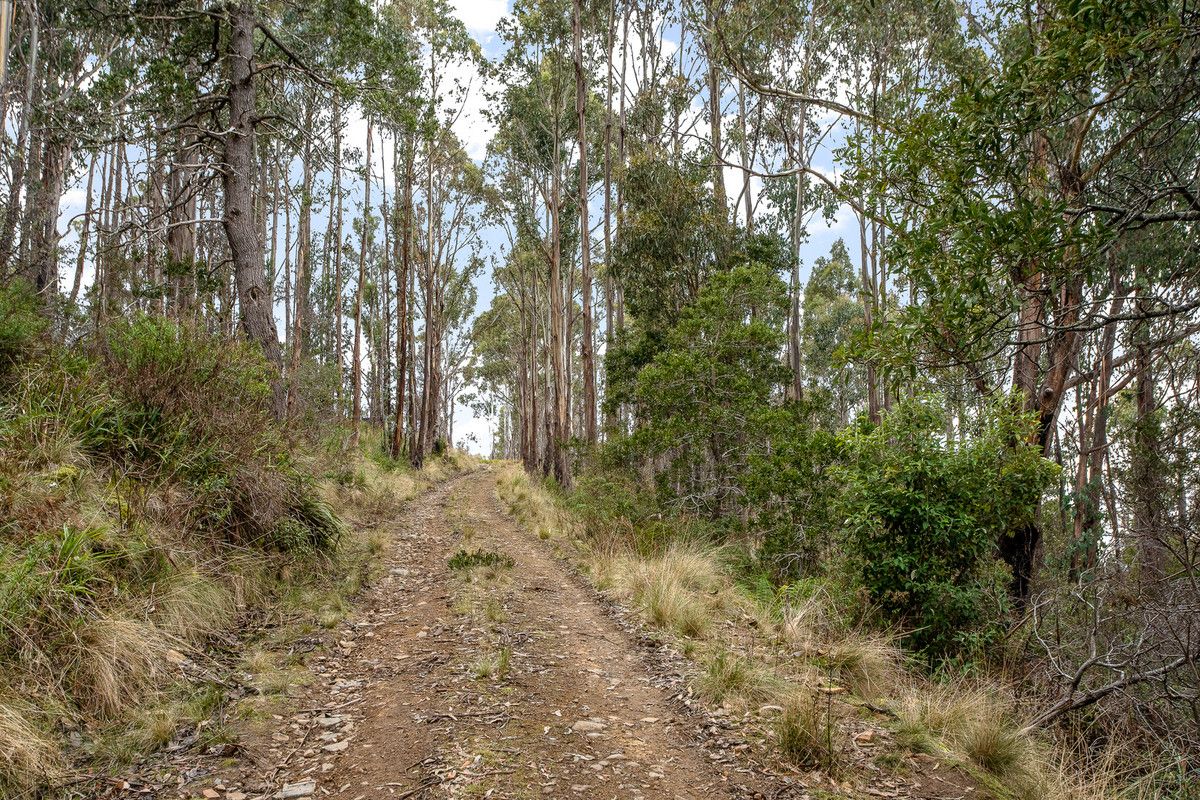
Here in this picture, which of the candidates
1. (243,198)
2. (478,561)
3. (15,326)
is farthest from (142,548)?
(243,198)

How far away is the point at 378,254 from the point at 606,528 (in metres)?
26.0

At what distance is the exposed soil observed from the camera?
3.40 m

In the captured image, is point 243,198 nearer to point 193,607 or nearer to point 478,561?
point 478,561

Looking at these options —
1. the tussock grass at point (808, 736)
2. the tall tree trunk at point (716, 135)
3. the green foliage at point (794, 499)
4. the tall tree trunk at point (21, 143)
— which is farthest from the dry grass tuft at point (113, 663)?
the tall tree trunk at point (716, 135)

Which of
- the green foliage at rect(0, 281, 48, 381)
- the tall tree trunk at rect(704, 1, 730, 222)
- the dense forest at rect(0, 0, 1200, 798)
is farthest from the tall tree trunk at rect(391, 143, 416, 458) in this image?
the green foliage at rect(0, 281, 48, 381)

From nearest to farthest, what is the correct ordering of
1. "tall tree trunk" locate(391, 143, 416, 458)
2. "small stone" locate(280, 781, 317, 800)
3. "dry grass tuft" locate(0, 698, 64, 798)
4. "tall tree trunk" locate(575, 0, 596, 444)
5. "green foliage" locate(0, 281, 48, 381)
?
"dry grass tuft" locate(0, 698, 64, 798) < "small stone" locate(280, 781, 317, 800) < "green foliage" locate(0, 281, 48, 381) < "tall tree trunk" locate(575, 0, 596, 444) < "tall tree trunk" locate(391, 143, 416, 458)

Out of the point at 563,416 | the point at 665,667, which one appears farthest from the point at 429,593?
the point at 563,416

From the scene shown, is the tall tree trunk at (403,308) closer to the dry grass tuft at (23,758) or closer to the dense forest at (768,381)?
the dense forest at (768,381)

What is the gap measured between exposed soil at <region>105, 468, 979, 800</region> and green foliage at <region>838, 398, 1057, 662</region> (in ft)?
8.42

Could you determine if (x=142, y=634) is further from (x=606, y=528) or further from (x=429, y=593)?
(x=606, y=528)

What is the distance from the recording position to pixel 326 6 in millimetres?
9617

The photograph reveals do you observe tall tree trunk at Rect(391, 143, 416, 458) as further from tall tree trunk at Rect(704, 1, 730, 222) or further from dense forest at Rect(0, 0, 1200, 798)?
tall tree trunk at Rect(704, 1, 730, 222)

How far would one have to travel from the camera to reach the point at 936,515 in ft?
20.5

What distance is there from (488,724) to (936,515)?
452 centimetres
